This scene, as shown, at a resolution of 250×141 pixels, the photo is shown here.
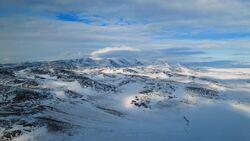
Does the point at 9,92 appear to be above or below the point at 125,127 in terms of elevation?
above

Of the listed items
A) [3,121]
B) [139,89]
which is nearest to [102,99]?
[139,89]

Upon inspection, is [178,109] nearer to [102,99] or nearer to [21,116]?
[102,99]

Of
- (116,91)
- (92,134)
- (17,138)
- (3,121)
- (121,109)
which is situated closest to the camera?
(17,138)

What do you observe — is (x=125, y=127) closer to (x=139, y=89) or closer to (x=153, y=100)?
(x=153, y=100)

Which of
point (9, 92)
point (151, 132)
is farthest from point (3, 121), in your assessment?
point (151, 132)

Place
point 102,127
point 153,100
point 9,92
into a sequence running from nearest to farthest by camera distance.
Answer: point 102,127
point 9,92
point 153,100

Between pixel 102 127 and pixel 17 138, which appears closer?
pixel 17 138

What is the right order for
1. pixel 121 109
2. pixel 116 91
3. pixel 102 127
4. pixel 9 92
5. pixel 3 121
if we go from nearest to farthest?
pixel 3 121 < pixel 102 127 < pixel 9 92 < pixel 121 109 < pixel 116 91

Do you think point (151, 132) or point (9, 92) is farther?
point (9, 92)

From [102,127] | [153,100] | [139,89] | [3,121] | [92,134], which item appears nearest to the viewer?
[3,121]
